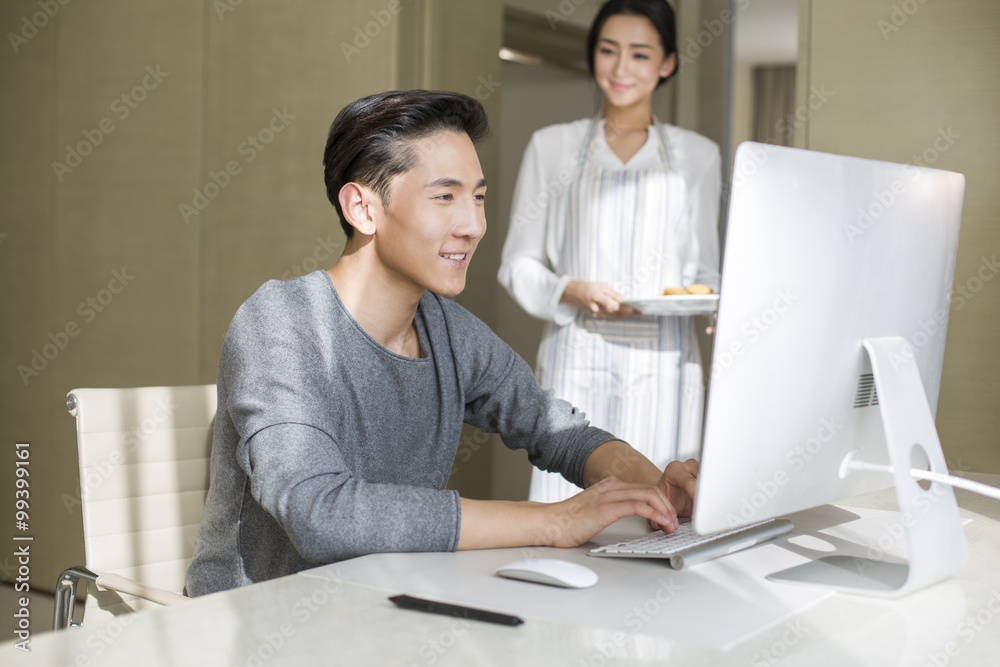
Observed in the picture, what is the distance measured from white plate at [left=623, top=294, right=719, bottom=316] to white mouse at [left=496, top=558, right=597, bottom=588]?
3.49 feet

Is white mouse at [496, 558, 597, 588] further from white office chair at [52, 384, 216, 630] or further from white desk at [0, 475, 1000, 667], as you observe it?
white office chair at [52, 384, 216, 630]

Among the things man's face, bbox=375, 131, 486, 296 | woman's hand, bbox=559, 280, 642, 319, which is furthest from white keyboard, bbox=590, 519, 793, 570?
woman's hand, bbox=559, 280, 642, 319

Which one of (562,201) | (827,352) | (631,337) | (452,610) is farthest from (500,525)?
(562,201)

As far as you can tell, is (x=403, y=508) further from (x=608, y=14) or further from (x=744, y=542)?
(x=608, y=14)

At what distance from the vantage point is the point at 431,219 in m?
1.39

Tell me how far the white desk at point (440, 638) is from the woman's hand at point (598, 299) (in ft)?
4.34

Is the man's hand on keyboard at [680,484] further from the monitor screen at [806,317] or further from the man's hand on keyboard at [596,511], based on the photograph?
the monitor screen at [806,317]

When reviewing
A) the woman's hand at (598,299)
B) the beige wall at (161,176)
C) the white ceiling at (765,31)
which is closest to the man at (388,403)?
the woman's hand at (598,299)

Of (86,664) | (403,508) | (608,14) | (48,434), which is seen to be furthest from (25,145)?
(86,664)

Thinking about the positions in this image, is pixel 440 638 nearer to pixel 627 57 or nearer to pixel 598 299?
pixel 598 299

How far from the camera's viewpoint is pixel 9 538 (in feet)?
12.0

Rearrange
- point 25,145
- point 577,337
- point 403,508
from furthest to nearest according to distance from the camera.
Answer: point 25,145
point 577,337
point 403,508

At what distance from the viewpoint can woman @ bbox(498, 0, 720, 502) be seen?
2398 millimetres

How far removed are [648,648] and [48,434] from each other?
10.8 feet
